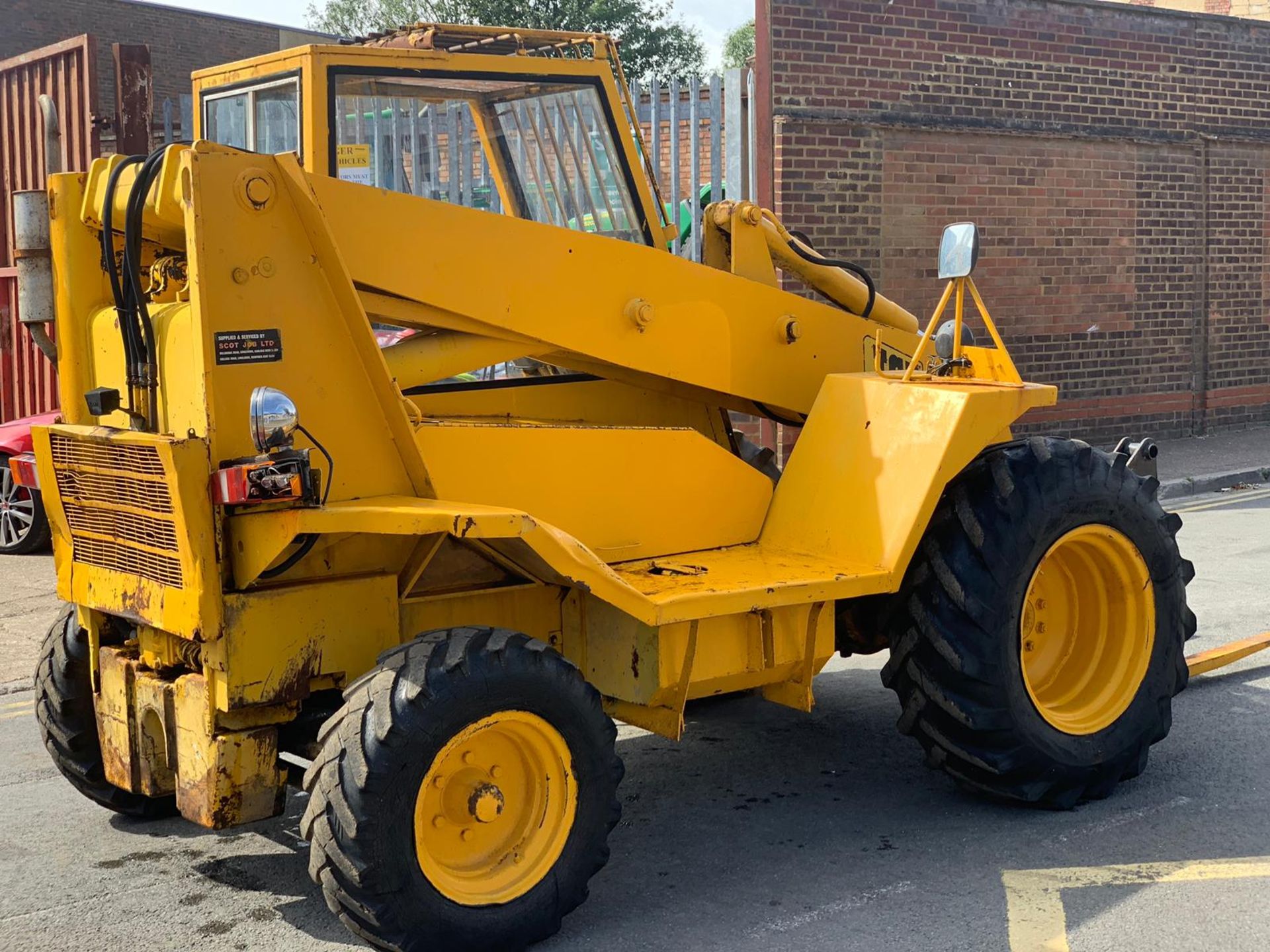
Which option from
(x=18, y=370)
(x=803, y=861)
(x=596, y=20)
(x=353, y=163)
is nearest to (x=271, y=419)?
(x=353, y=163)

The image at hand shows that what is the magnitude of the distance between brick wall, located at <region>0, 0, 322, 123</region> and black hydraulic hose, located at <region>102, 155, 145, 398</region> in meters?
22.6

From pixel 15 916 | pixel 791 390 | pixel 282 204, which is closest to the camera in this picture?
pixel 282 204

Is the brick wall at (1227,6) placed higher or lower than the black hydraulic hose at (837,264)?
higher

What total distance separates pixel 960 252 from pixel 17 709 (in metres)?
4.81

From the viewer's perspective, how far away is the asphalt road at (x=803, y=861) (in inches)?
175

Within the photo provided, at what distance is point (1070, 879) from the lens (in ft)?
15.7

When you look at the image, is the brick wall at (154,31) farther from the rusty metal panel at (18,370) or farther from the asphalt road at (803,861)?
the asphalt road at (803,861)

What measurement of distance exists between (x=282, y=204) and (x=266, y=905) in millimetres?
2134

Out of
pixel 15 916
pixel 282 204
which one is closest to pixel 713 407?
pixel 282 204

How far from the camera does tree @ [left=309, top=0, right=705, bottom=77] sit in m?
37.9

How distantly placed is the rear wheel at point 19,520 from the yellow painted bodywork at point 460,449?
6134 mm

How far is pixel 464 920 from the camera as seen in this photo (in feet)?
13.8

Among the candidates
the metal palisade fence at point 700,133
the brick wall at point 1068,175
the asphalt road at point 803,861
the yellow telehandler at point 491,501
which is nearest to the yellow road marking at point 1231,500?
the brick wall at point 1068,175

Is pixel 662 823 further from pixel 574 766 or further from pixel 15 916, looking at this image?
pixel 15 916
